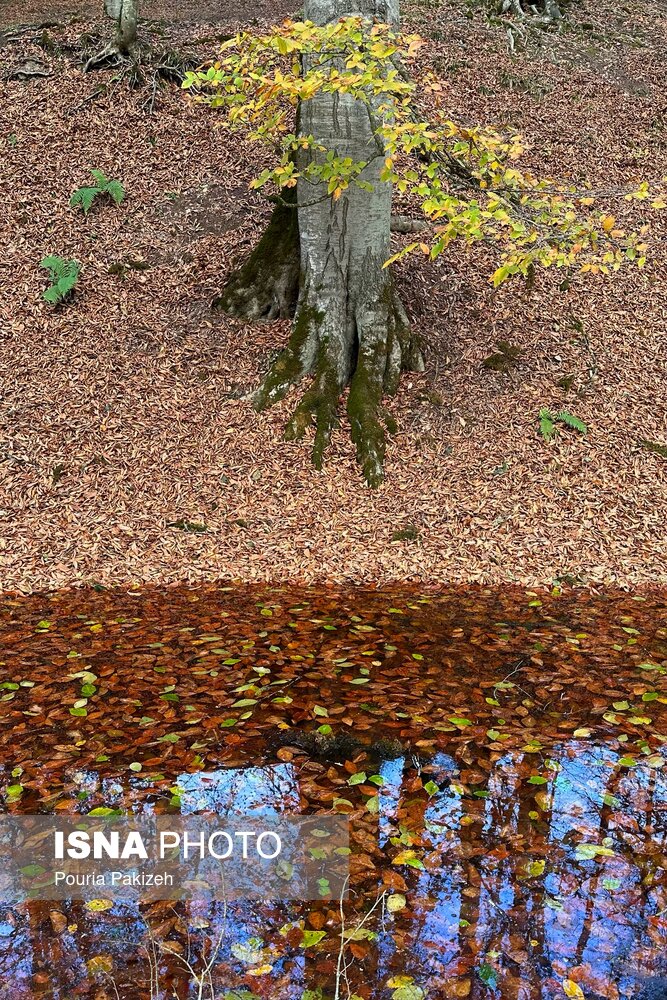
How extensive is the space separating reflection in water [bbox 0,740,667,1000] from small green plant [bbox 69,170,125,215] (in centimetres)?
800

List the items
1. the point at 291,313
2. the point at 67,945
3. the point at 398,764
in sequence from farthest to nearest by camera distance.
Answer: the point at 291,313
the point at 398,764
the point at 67,945

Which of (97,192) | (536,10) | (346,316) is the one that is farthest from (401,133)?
(536,10)

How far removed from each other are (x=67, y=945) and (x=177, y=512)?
4.38 m

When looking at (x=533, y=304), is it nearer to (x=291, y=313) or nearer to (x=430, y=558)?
(x=291, y=313)

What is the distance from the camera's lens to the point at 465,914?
11.0 ft

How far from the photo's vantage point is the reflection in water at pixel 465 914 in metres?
3.06

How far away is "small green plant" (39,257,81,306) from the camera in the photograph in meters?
8.84

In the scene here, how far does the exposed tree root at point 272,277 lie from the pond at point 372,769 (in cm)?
371

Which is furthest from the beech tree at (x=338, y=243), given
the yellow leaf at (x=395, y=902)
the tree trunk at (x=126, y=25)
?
the tree trunk at (x=126, y=25)

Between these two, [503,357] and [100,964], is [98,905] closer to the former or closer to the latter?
[100,964]

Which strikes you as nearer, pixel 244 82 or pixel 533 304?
pixel 244 82

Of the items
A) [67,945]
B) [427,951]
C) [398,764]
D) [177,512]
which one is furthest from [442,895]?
[177,512]

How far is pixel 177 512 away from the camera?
7207 millimetres

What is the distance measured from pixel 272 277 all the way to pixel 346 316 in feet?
3.75
